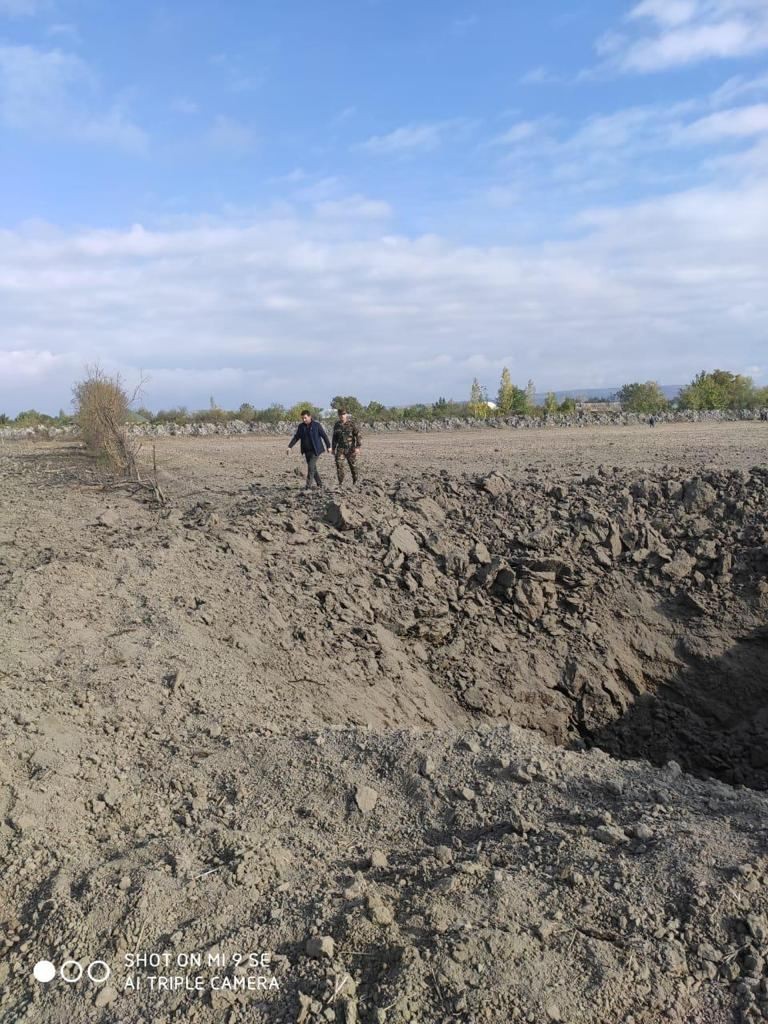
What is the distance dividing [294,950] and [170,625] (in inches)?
133

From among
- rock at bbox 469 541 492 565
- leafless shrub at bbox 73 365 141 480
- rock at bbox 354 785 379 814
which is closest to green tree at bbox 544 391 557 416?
leafless shrub at bbox 73 365 141 480

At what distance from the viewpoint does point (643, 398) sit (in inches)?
1730

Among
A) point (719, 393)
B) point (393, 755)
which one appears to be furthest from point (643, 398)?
point (393, 755)

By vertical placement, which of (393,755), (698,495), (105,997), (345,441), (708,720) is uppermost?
(345,441)

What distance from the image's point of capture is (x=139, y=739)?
4605 millimetres

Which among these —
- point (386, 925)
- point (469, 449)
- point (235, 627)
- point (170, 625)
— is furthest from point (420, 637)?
point (469, 449)

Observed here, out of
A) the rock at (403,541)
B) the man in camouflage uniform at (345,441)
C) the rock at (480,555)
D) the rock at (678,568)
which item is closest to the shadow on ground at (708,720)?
the rock at (678,568)

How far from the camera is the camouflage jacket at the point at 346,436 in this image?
33.6 ft

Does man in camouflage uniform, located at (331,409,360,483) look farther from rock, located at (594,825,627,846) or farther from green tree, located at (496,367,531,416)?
green tree, located at (496,367,531,416)

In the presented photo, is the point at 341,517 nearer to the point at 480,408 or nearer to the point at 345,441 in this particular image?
the point at 345,441

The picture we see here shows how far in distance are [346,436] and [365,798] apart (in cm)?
677

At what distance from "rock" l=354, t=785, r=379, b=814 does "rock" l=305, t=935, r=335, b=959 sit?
109 centimetres

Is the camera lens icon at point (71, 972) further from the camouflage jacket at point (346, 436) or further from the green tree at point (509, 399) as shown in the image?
the green tree at point (509, 399)

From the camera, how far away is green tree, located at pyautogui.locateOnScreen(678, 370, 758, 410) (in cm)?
3809
